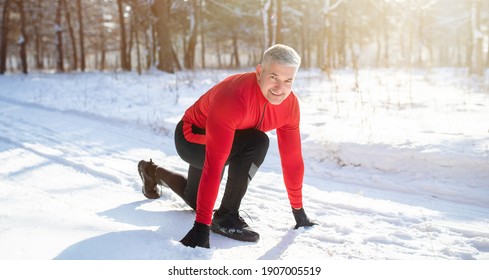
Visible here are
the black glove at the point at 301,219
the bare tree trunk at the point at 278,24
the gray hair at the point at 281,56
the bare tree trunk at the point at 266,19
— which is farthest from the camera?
the bare tree trunk at the point at 266,19

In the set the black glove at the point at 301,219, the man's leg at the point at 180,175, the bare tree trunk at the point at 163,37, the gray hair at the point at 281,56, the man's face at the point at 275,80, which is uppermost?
the bare tree trunk at the point at 163,37

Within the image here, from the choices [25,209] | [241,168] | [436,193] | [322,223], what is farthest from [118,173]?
[436,193]

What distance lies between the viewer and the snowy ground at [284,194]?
2.69 metres

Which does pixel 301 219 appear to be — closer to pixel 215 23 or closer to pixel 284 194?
pixel 284 194

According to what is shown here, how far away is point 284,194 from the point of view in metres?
4.09

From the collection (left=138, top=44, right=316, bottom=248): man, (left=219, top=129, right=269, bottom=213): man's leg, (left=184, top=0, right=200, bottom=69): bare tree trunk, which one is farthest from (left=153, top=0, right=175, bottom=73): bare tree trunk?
(left=219, top=129, right=269, bottom=213): man's leg

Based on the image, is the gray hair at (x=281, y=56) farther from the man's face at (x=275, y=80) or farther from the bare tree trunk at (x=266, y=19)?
the bare tree trunk at (x=266, y=19)

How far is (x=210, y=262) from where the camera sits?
2.45 m

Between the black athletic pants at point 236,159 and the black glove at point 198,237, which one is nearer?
the black glove at point 198,237

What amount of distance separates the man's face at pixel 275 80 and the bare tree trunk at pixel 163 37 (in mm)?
15867

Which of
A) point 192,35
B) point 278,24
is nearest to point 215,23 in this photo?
point 192,35

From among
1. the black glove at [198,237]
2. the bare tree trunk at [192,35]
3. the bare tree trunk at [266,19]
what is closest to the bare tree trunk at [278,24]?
the bare tree trunk at [266,19]

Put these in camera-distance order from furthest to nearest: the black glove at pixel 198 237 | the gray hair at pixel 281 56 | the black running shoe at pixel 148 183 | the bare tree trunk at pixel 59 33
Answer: the bare tree trunk at pixel 59 33 → the black running shoe at pixel 148 183 → the black glove at pixel 198 237 → the gray hair at pixel 281 56

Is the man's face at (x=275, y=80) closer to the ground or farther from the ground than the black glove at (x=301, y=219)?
farther from the ground
